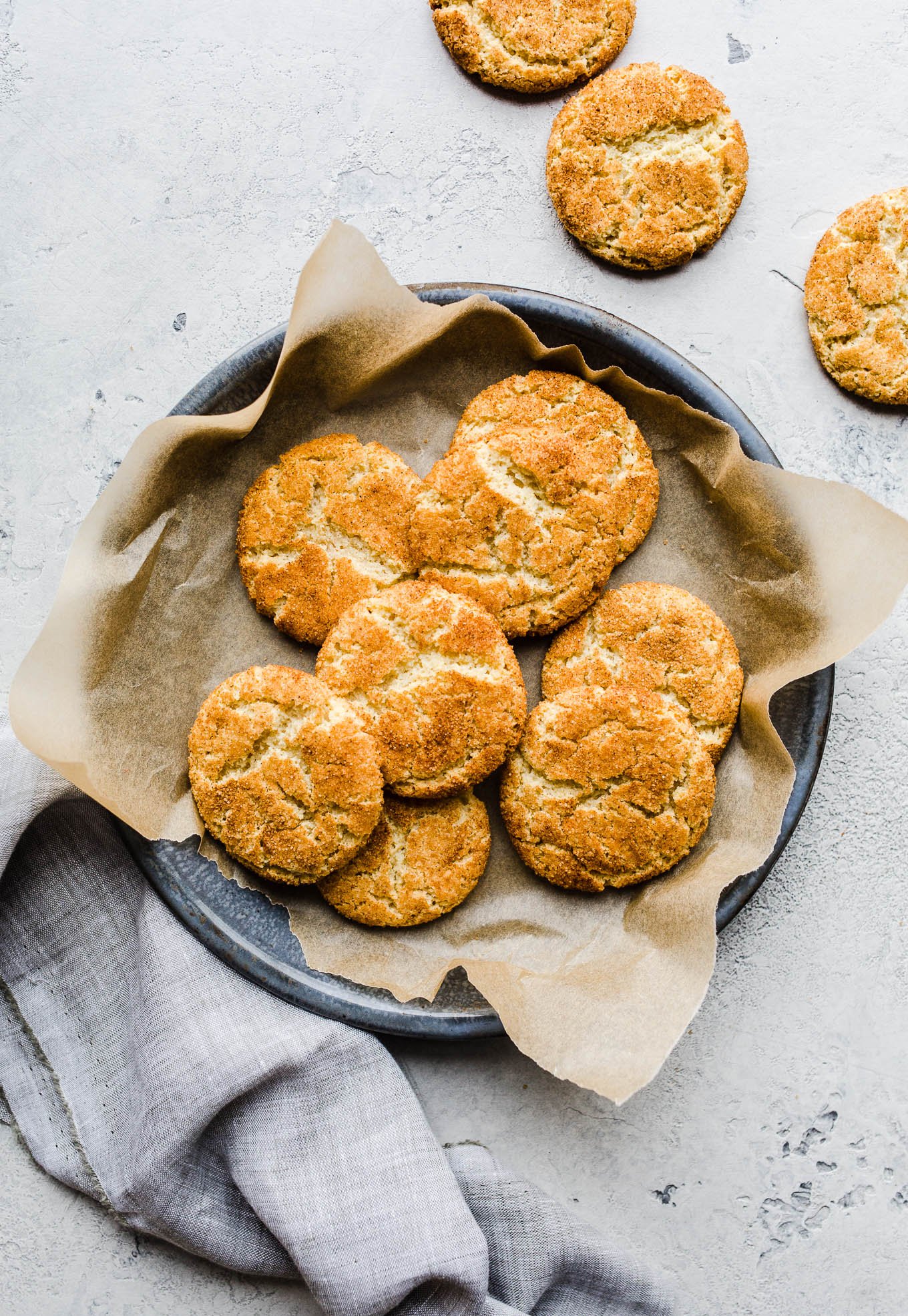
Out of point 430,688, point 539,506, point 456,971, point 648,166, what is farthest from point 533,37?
point 456,971

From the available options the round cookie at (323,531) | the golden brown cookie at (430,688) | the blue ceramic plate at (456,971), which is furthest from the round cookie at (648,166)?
the golden brown cookie at (430,688)

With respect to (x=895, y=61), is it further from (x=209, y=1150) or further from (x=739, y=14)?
(x=209, y=1150)

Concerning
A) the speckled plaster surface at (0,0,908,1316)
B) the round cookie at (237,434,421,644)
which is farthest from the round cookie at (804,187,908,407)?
the round cookie at (237,434,421,644)

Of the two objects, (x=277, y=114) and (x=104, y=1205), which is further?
(x=277, y=114)

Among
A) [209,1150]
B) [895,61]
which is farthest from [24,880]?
[895,61]

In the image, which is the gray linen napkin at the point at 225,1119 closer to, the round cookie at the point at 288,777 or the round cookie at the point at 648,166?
the round cookie at the point at 288,777

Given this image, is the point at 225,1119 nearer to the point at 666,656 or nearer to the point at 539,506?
the point at 666,656
